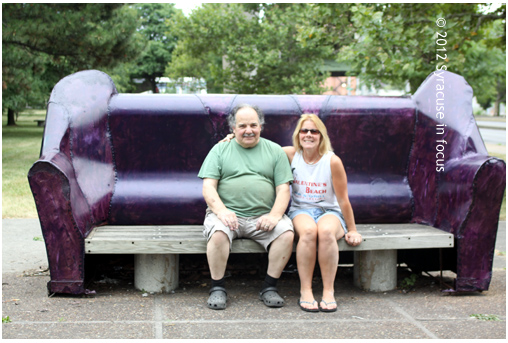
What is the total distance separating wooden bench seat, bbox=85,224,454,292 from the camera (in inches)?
146

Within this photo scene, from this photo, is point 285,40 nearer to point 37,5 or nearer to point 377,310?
point 37,5

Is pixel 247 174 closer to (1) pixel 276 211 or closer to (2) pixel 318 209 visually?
(1) pixel 276 211

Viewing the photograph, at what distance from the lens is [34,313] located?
3.47 meters

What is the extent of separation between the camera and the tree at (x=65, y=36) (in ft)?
40.2

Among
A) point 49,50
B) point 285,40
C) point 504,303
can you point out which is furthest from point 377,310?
point 285,40

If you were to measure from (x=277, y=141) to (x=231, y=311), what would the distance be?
59.4 inches

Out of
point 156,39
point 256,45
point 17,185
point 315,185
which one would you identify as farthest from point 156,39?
point 315,185

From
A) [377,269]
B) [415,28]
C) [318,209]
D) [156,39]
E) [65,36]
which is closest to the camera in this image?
[318,209]

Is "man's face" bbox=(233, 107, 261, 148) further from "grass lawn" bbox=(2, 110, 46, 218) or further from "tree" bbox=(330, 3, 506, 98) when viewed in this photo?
"tree" bbox=(330, 3, 506, 98)

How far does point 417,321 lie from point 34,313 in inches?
90.1

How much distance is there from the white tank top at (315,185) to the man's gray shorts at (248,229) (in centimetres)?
24

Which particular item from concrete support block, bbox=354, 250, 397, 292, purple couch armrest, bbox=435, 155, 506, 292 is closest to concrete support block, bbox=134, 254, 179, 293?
concrete support block, bbox=354, 250, 397, 292

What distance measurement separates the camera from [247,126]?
3873mm

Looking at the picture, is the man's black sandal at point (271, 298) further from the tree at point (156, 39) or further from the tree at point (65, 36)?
the tree at point (156, 39)
